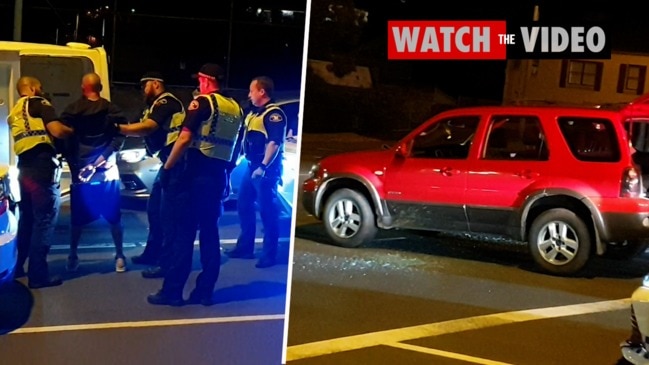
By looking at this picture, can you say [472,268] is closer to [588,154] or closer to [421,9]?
[588,154]

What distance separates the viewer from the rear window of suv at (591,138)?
571cm

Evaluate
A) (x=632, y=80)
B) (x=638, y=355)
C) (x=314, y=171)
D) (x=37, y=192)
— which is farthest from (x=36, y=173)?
(x=632, y=80)

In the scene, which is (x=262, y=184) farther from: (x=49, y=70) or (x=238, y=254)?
(x=49, y=70)

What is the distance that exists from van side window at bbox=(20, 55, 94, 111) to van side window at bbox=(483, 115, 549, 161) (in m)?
3.28

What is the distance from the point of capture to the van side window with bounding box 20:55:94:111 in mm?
3320

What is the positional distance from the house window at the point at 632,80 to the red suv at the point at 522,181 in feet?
0.50

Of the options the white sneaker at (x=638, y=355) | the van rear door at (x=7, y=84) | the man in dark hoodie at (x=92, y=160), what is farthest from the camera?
the white sneaker at (x=638, y=355)

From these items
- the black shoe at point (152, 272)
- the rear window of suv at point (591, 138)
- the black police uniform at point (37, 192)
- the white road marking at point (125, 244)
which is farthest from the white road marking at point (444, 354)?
the black police uniform at point (37, 192)

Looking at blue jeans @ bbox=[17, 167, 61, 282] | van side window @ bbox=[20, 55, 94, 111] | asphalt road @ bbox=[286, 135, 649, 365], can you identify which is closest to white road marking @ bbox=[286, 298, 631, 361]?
asphalt road @ bbox=[286, 135, 649, 365]

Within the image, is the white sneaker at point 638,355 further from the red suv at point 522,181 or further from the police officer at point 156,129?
the police officer at point 156,129

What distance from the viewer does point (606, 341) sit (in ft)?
15.8

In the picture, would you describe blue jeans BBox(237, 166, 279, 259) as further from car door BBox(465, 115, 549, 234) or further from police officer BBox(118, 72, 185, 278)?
car door BBox(465, 115, 549, 234)

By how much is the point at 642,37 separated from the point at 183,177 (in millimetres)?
3352

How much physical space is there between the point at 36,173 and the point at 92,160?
22 cm
